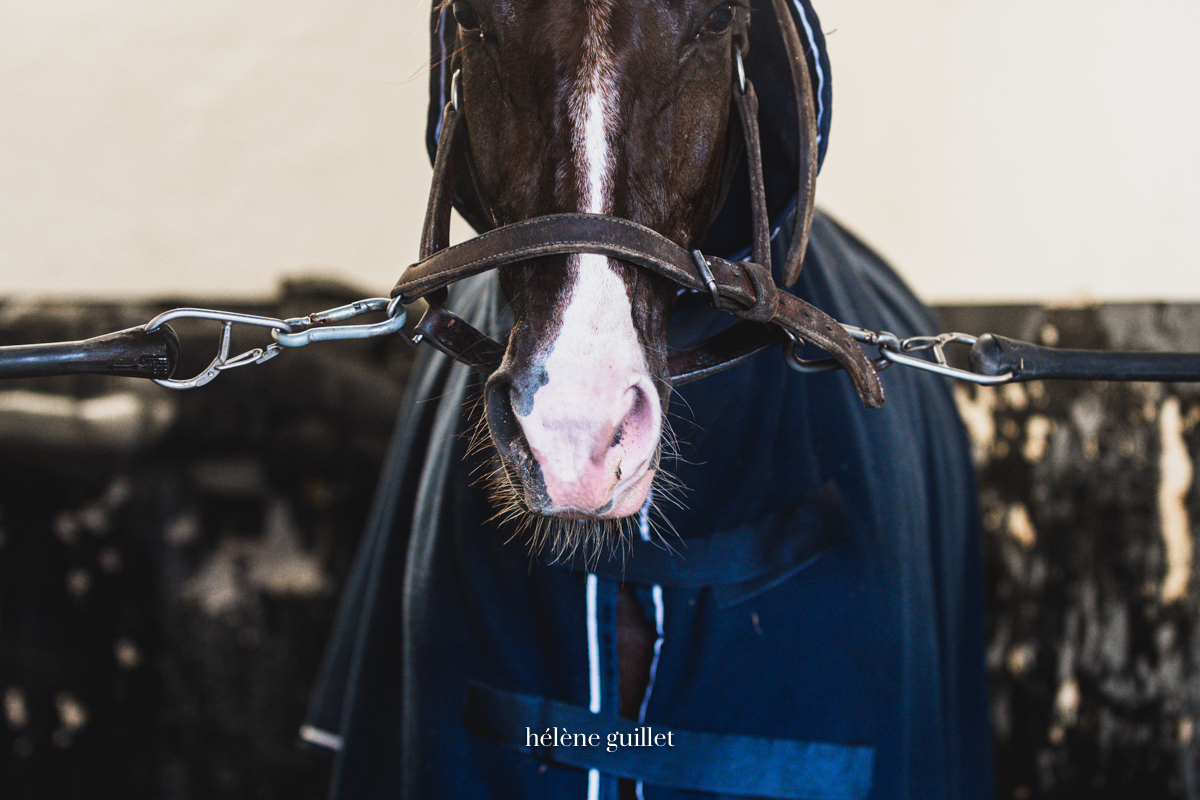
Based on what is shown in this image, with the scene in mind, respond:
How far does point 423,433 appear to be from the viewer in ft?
2.76

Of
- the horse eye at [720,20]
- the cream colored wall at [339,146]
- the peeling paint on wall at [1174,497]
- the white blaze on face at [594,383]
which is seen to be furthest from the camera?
the cream colored wall at [339,146]

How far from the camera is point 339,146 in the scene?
1.42m

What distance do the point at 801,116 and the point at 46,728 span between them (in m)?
1.67

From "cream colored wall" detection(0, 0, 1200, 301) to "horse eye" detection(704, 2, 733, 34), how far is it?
2.95 feet

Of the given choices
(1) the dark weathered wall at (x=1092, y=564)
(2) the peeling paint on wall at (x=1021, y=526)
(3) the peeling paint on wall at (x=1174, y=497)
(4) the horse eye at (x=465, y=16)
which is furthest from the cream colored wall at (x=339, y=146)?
(4) the horse eye at (x=465, y=16)

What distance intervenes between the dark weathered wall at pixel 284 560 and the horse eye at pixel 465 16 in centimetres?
86

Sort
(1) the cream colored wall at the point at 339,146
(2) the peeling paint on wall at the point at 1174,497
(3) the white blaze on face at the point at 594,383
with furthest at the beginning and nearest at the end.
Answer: (1) the cream colored wall at the point at 339,146 < (2) the peeling paint on wall at the point at 1174,497 < (3) the white blaze on face at the point at 594,383

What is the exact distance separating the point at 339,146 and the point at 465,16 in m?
1.01

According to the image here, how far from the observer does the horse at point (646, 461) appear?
1.38 ft

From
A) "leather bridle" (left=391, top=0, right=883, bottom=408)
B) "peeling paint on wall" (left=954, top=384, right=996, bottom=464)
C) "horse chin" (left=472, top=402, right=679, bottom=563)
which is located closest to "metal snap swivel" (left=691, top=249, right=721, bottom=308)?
"leather bridle" (left=391, top=0, right=883, bottom=408)

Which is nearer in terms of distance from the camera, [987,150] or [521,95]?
[521,95]

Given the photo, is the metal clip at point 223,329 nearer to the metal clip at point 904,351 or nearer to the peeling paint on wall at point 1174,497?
the metal clip at point 904,351

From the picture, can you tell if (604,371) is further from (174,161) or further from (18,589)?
(18,589)

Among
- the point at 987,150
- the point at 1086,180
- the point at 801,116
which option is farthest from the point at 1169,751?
the point at 801,116
